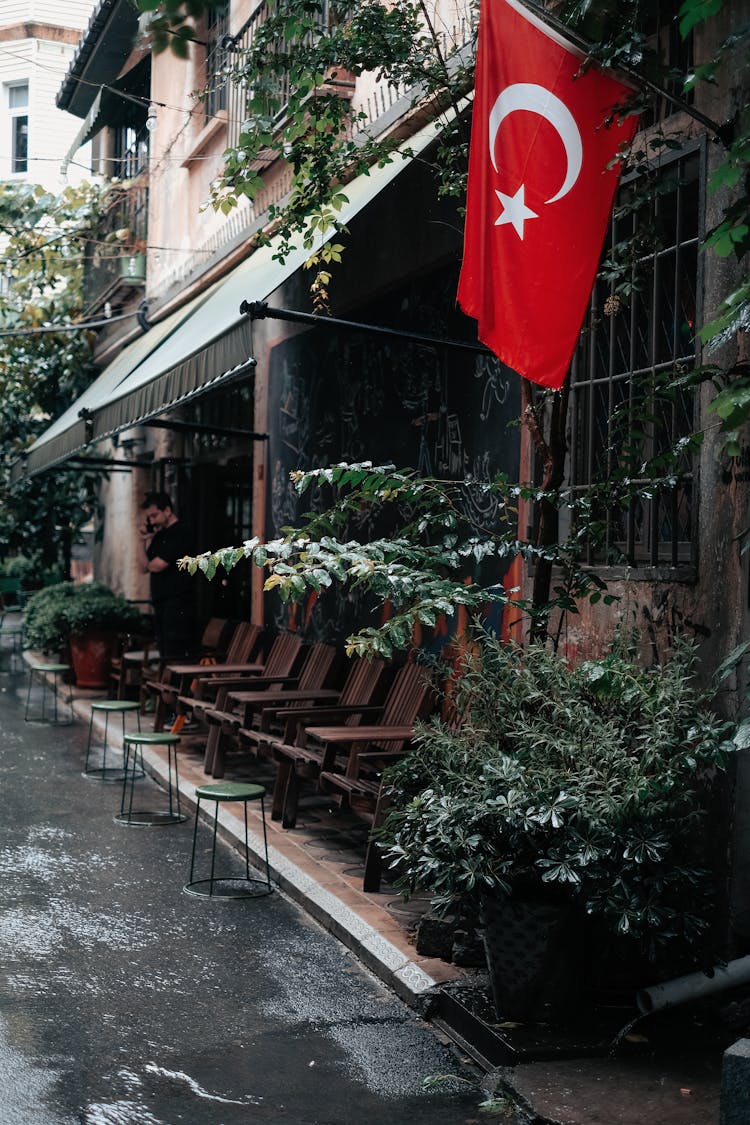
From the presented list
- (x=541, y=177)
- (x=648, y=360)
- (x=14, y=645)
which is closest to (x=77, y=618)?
(x=14, y=645)

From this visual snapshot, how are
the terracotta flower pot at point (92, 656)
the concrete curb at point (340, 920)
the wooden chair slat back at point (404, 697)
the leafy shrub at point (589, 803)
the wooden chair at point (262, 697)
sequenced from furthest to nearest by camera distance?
the terracotta flower pot at point (92, 656) < the wooden chair at point (262, 697) < the wooden chair slat back at point (404, 697) < the concrete curb at point (340, 920) < the leafy shrub at point (589, 803)

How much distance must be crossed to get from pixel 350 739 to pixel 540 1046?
316 centimetres

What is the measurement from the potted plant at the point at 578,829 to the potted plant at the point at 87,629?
438 inches

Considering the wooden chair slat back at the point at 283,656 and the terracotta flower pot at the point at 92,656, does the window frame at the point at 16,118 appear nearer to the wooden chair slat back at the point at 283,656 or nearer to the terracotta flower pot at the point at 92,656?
the terracotta flower pot at the point at 92,656

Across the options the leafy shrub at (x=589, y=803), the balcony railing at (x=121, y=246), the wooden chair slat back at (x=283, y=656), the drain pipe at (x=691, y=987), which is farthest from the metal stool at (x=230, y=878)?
the balcony railing at (x=121, y=246)

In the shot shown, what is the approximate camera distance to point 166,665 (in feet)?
41.5

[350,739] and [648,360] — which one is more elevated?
[648,360]

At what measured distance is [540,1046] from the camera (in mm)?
4691

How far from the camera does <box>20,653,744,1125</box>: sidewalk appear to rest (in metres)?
4.28

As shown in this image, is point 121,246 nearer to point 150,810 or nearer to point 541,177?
point 150,810

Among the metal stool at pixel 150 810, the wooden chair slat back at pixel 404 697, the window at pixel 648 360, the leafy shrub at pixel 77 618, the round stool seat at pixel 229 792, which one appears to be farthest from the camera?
the leafy shrub at pixel 77 618

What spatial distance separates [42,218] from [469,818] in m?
17.4

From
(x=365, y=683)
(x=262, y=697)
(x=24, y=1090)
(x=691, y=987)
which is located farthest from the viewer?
(x=262, y=697)

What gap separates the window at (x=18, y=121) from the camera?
1233 inches
